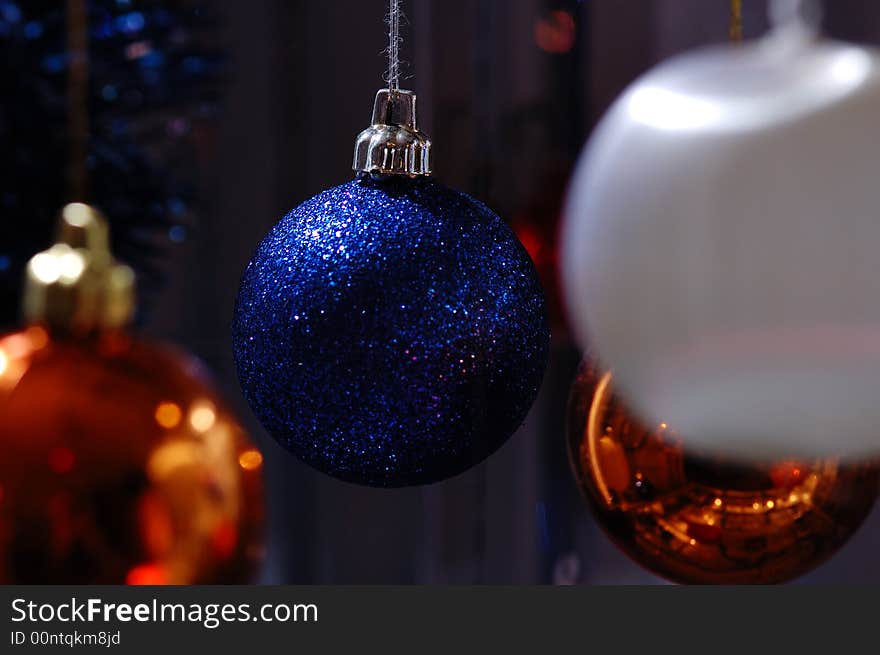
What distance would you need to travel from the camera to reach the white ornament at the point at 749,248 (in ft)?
0.94

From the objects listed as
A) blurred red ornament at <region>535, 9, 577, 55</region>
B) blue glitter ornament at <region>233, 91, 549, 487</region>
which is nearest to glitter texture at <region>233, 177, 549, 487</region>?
blue glitter ornament at <region>233, 91, 549, 487</region>

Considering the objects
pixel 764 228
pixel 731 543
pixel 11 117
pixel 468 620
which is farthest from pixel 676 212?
pixel 11 117

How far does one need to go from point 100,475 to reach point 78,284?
4.4 inches

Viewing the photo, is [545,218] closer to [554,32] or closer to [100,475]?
[554,32]

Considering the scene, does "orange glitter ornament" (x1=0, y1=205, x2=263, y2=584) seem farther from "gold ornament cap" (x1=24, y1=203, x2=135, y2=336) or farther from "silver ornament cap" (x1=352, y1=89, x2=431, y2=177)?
"silver ornament cap" (x1=352, y1=89, x2=431, y2=177)

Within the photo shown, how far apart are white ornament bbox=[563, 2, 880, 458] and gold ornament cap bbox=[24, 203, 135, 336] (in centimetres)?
27

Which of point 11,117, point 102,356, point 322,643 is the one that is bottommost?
point 322,643

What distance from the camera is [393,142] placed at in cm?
35

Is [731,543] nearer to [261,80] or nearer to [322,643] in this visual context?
[322,643]

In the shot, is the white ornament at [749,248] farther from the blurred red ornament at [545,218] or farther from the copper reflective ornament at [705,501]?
the blurred red ornament at [545,218]

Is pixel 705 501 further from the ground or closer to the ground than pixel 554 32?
closer to the ground

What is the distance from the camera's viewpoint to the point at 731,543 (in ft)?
1.19

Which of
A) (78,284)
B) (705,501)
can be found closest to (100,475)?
(78,284)

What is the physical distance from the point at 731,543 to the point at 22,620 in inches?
12.2
